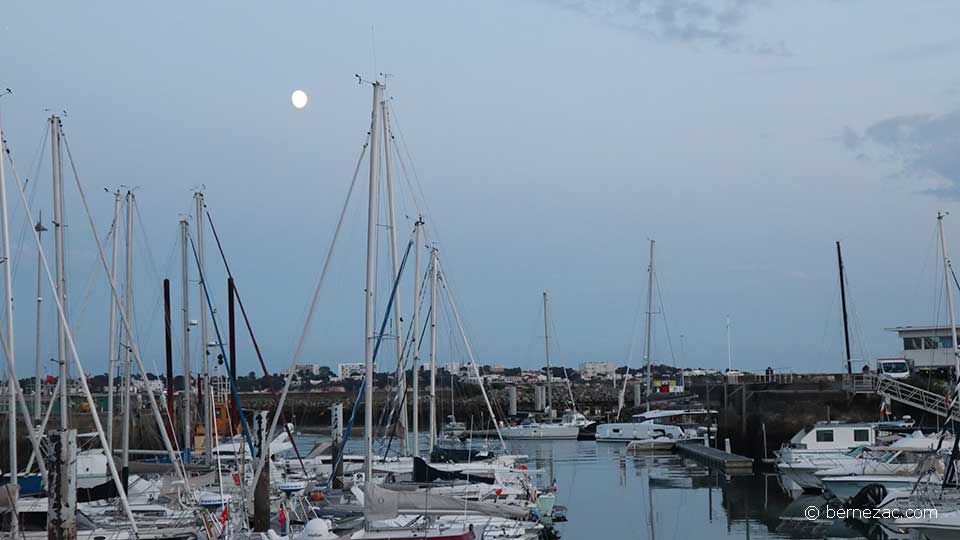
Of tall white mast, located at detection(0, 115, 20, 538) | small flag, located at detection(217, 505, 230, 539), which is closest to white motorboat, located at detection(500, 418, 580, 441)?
small flag, located at detection(217, 505, 230, 539)

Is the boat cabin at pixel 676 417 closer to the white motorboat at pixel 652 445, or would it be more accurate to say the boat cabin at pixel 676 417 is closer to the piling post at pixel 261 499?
the white motorboat at pixel 652 445

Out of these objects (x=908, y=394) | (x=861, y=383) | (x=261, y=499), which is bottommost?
(x=261, y=499)

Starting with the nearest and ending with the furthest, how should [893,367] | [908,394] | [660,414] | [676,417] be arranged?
[908,394]
[893,367]
[660,414]
[676,417]

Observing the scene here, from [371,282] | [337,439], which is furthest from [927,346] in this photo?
[371,282]

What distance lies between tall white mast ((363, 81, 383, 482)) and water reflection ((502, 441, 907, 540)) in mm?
9723

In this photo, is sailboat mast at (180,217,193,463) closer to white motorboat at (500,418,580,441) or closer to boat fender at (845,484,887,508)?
Result: boat fender at (845,484,887,508)

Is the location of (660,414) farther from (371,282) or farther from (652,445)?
(371,282)

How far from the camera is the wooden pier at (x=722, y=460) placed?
46934 mm

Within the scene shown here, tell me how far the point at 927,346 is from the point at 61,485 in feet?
159

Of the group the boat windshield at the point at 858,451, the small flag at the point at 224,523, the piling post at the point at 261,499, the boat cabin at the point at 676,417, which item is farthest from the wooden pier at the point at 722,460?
the small flag at the point at 224,523

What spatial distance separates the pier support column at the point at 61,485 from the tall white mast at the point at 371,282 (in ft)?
18.8

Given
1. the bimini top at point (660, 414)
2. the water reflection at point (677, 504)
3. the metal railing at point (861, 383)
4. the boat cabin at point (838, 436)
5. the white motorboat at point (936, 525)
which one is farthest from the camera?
the bimini top at point (660, 414)

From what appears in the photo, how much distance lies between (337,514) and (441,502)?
3.34 meters

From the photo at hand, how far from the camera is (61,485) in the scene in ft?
67.4
